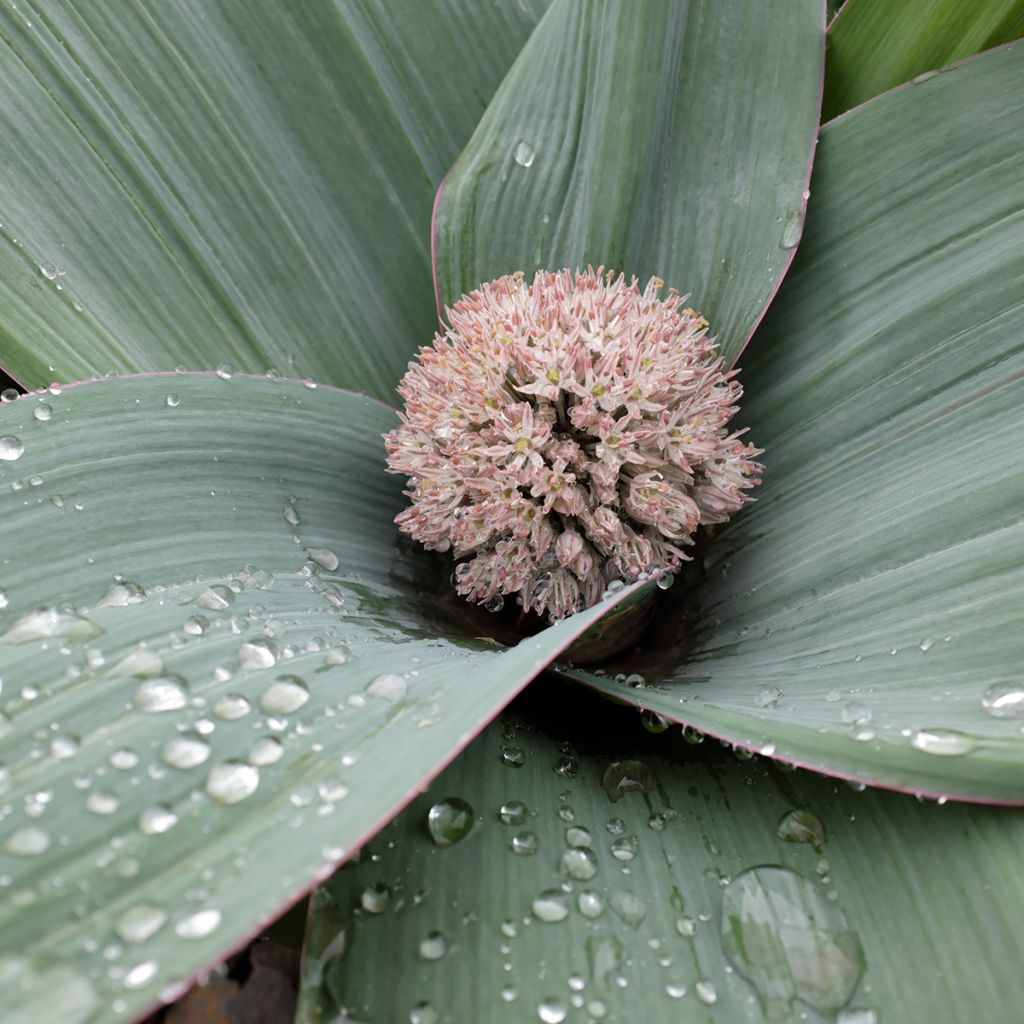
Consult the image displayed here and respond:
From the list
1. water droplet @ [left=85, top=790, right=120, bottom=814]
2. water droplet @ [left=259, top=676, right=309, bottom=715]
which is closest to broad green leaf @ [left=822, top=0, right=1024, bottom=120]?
water droplet @ [left=259, top=676, right=309, bottom=715]

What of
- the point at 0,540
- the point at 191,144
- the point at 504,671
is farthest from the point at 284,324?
the point at 504,671

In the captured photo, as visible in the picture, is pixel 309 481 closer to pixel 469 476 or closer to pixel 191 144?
pixel 469 476

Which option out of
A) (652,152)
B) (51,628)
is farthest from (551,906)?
(652,152)

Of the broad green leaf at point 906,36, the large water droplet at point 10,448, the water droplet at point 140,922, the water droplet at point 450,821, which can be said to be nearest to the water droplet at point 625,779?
the water droplet at point 450,821

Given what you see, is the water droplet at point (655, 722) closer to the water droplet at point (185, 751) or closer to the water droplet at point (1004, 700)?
the water droplet at point (1004, 700)

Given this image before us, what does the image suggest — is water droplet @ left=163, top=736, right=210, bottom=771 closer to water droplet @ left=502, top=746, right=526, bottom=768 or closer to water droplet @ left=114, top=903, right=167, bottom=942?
water droplet @ left=114, top=903, right=167, bottom=942

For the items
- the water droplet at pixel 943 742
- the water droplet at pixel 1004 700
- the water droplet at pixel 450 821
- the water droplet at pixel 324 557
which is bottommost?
the water droplet at pixel 1004 700
